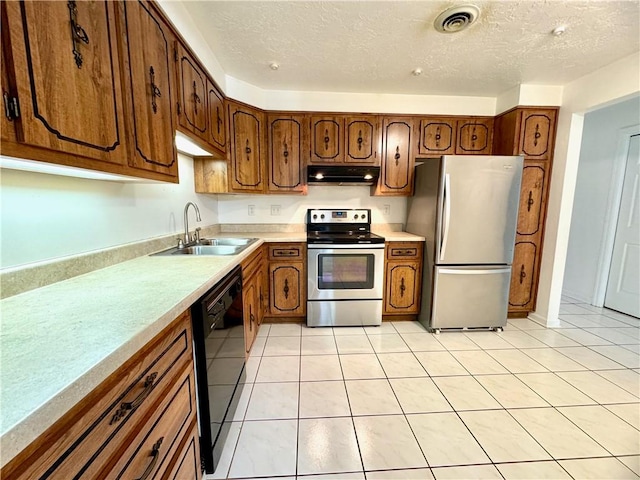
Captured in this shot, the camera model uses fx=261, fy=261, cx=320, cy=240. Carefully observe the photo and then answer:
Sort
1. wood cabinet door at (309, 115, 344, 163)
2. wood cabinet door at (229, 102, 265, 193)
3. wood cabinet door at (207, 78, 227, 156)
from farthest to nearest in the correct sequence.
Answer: wood cabinet door at (309, 115, 344, 163) → wood cabinet door at (229, 102, 265, 193) → wood cabinet door at (207, 78, 227, 156)

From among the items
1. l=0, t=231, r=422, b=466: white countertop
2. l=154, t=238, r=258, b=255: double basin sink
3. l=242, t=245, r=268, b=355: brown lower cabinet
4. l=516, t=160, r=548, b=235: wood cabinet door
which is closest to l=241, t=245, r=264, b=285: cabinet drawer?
l=242, t=245, r=268, b=355: brown lower cabinet

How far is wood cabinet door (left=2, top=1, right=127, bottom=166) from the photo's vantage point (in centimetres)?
67

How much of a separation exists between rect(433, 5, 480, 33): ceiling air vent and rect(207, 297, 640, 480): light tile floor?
2343 millimetres

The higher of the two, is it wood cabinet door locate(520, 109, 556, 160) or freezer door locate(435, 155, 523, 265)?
wood cabinet door locate(520, 109, 556, 160)

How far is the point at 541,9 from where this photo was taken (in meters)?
1.54

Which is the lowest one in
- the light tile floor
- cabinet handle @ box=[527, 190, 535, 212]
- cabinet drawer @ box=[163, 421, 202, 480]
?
the light tile floor

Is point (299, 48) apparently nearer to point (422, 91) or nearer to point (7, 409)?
point (422, 91)

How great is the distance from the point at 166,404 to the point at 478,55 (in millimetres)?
2845

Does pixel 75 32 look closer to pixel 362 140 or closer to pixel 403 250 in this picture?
pixel 362 140

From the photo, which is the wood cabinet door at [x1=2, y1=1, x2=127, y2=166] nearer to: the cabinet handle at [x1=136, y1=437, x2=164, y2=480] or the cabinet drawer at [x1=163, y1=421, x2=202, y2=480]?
the cabinet handle at [x1=136, y1=437, x2=164, y2=480]

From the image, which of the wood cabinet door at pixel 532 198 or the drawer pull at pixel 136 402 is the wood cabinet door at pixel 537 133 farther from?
the drawer pull at pixel 136 402

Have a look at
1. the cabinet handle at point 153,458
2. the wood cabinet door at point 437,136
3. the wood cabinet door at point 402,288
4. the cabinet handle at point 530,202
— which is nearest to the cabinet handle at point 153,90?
the cabinet handle at point 153,458

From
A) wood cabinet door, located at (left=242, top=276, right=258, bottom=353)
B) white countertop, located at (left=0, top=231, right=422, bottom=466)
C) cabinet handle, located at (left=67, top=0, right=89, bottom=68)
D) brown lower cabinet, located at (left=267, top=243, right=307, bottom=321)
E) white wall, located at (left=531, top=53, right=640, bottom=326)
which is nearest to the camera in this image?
white countertop, located at (left=0, top=231, right=422, bottom=466)

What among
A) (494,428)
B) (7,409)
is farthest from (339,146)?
(7,409)
